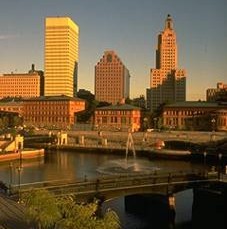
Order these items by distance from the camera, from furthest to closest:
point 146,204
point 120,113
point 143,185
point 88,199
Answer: point 120,113 → point 146,204 → point 143,185 → point 88,199

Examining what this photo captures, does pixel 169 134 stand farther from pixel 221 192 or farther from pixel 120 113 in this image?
pixel 221 192

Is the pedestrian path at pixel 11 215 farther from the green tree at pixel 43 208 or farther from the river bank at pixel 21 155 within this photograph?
the river bank at pixel 21 155

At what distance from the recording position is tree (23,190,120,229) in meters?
23.6

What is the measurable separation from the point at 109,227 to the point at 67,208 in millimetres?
2603

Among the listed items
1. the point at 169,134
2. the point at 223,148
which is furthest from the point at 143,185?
the point at 169,134

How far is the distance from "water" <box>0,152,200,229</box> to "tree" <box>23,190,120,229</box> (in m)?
18.3

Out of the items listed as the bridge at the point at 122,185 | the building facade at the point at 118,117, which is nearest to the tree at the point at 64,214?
the bridge at the point at 122,185

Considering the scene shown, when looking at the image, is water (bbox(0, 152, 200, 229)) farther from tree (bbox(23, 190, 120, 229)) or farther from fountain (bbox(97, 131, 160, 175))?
tree (bbox(23, 190, 120, 229))

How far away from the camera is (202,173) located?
51.4 m

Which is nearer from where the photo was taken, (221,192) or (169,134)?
(221,192)

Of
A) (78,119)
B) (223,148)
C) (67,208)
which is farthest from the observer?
(78,119)

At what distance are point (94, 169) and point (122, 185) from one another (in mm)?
35442

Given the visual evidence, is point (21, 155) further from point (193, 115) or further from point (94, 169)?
point (193, 115)

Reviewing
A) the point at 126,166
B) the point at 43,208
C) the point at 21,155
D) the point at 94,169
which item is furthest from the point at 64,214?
the point at 21,155
